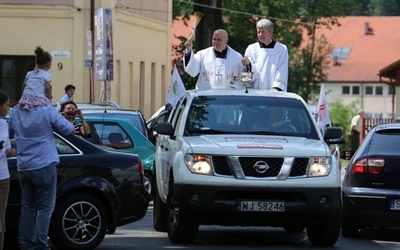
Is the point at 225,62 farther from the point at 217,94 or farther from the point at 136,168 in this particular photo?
the point at 136,168

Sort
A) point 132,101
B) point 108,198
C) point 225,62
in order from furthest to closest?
point 132,101, point 225,62, point 108,198

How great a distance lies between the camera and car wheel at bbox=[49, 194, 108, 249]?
1357 cm

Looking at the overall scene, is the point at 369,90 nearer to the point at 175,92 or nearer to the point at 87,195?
the point at 175,92

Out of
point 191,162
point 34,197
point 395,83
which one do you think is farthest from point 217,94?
point 395,83

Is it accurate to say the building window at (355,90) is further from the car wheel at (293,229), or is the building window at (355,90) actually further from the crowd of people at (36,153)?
the crowd of people at (36,153)

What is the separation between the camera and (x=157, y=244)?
Result: 1466cm

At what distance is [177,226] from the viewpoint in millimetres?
14312

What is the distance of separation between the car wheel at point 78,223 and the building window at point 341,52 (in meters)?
120

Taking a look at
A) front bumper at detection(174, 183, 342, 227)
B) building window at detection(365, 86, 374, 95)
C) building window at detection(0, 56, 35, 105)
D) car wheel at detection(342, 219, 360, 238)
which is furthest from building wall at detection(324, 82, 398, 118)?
front bumper at detection(174, 183, 342, 227)

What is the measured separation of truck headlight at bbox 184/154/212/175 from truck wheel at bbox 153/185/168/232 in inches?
72.7

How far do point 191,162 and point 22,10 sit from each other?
93.5ft

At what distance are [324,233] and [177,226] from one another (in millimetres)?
1589

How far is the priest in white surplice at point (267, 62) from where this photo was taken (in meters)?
16.8

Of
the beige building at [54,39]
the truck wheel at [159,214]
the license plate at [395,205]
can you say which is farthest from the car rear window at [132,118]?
the beige building at [54,39]
